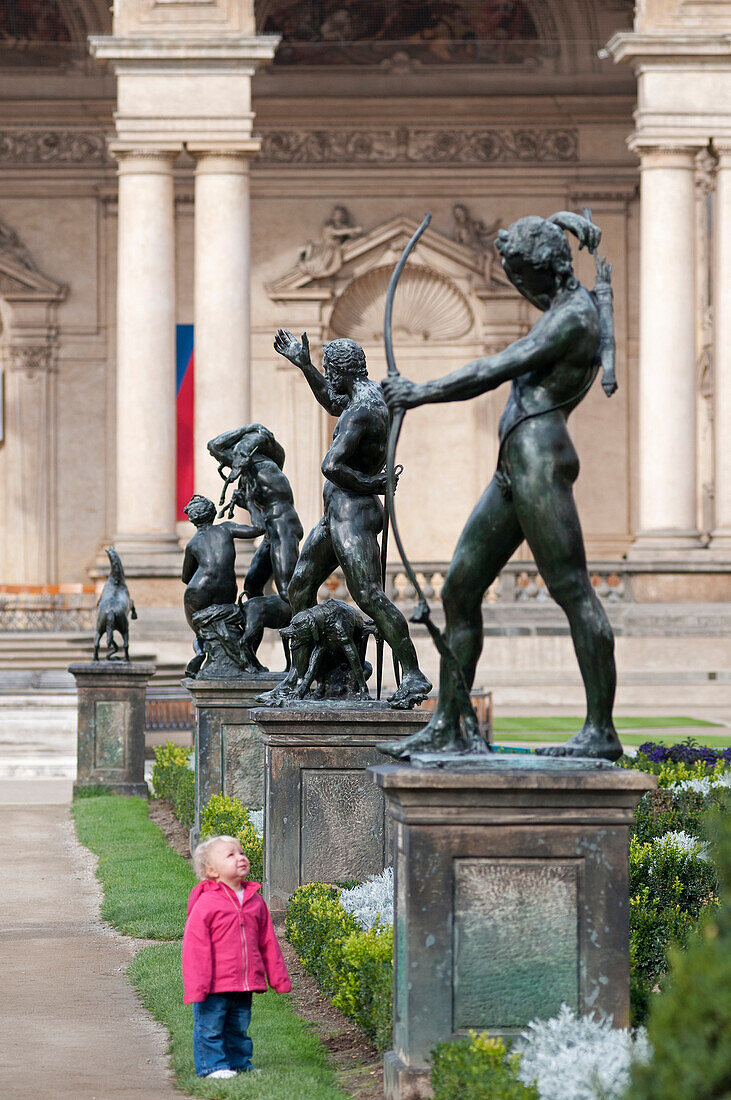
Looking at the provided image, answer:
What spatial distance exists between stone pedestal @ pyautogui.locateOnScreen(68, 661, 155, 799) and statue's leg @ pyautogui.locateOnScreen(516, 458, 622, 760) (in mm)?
10579

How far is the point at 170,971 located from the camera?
8.60 metres

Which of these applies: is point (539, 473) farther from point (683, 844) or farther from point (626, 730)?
point (626, 730)

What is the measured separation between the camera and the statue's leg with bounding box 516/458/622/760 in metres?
6.15

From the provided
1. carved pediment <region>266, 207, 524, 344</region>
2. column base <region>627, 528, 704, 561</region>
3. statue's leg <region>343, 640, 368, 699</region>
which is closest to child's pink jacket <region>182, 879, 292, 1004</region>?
statue's leg <region>343, 640, 368, 699</region>

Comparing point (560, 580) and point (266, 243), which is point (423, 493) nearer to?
point (266, 243)

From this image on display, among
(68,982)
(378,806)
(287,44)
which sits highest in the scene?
(287,44)

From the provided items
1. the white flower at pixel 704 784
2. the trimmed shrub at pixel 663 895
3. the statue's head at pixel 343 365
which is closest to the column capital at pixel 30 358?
the white flower at pixel 704 784

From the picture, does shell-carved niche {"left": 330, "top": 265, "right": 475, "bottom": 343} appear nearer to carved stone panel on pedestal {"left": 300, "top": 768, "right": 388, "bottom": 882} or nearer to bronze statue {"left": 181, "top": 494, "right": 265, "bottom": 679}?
bronze statue {"left": 181, "top": 494, "right": 265, "bottom": 679}

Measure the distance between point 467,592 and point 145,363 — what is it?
21.8 meters

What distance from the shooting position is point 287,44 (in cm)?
3578

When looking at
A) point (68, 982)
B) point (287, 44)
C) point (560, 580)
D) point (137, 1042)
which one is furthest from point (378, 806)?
point (287, 44)

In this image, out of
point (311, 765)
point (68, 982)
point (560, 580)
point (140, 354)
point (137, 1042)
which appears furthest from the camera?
point (140, 354)

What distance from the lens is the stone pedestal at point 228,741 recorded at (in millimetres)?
12867

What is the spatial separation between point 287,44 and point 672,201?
1157 cm
